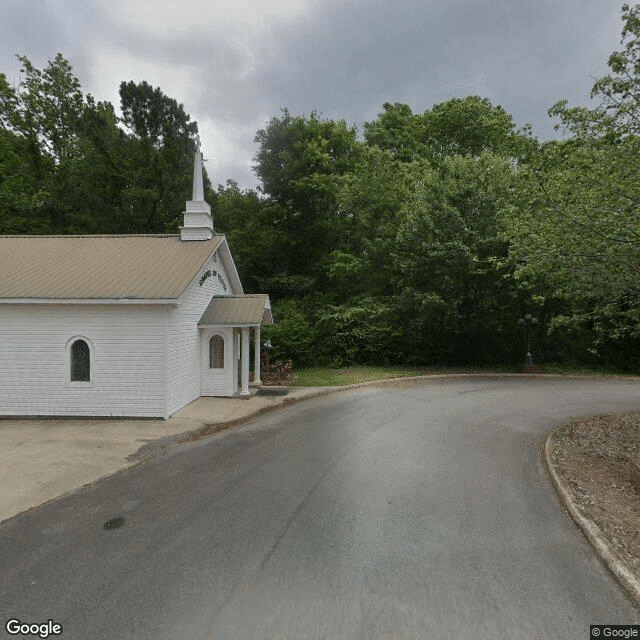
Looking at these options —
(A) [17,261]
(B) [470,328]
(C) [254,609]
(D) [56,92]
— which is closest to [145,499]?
(C) [254,609]

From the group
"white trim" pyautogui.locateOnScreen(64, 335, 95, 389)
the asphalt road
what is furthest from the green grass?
the asphalt road

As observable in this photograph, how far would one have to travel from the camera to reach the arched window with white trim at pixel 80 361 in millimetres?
10617

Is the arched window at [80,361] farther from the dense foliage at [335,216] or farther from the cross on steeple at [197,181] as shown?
the dense foliage at [335,216]

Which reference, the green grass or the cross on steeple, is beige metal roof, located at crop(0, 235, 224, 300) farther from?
the green grass

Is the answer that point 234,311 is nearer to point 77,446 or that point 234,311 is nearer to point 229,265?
point 229,265

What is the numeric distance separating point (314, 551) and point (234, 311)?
1005 cm

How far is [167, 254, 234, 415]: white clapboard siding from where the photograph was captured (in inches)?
429

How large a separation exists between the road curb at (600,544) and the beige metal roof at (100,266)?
952 centimetres

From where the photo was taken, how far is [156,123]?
26.3 meters

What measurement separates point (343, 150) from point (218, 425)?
24855mm

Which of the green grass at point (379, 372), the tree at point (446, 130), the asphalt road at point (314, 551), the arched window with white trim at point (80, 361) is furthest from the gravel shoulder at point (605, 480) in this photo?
the tree at point (446, 130)

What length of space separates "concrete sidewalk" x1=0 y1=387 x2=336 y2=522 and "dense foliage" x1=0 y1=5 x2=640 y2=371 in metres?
8.23

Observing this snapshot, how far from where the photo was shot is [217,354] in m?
13.6

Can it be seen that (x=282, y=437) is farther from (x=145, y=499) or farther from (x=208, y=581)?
(x=208, y=581)
